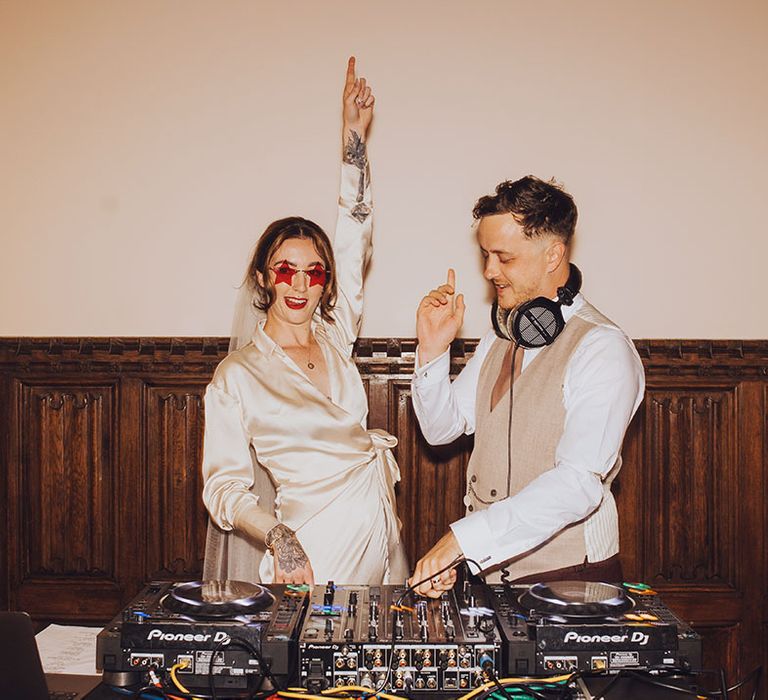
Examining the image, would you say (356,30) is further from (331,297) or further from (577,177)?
(331,297)

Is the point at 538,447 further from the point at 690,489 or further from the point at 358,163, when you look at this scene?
the point at 690,489

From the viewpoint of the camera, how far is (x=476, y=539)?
6.66 feet

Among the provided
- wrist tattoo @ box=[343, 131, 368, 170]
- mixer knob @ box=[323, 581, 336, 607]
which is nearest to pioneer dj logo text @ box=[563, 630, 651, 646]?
mixer knob @ box=[323, 581, 336, 607]

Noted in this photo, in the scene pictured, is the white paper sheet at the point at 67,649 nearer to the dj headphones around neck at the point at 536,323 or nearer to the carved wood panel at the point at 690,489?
the dj headphones around neck at the point at 536,323

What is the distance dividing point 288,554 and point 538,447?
2.41 feet

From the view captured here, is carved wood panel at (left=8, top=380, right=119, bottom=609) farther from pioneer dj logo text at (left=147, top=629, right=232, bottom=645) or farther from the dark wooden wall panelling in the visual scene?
pioneer dj logo text at (left=147, top=629, right=232, bottom=645)

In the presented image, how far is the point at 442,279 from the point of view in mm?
3531

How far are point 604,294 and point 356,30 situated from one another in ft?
4.90

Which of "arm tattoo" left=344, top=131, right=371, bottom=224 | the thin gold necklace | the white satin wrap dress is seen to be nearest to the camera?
the white satin wrap dress

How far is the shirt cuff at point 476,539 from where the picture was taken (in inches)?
79.5

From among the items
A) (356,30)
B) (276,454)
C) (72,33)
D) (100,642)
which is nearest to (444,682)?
(100,642)

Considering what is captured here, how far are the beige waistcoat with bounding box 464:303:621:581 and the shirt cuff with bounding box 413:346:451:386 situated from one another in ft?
0.60

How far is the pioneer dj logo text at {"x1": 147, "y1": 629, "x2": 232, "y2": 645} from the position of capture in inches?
58.5

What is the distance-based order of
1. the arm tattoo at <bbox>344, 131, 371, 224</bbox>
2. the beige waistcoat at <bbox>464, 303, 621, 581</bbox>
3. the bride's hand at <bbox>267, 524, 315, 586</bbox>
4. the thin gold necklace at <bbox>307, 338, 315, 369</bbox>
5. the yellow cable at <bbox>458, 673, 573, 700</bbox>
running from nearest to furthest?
the yellow cable at <bbox>458, 673, 573, 700</bbox>
the bride's hand at <bbox>267, 524, 315, 586</bbox>
the beige waistcoat at <bbox>464, 303, 621, 581</bbox>
the thin gold necklace at <bbox>307, 338, 315, 369</bbox>
the arm tattoo at <bbox>344, 131, 371, 224</bbox>
